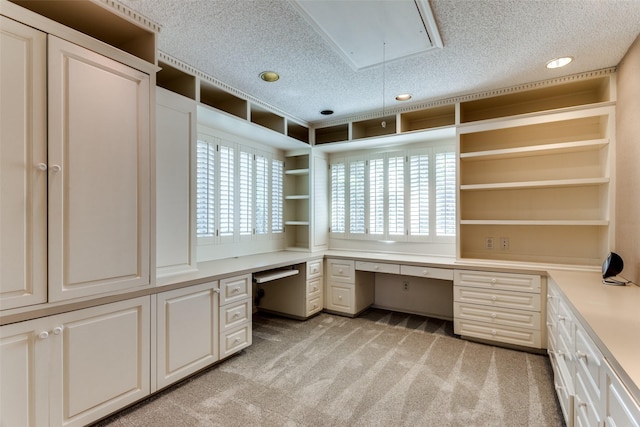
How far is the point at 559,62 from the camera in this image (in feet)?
8.18

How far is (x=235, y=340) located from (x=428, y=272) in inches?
81.9

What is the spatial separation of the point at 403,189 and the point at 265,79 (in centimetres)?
214

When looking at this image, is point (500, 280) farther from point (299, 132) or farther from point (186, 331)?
point (299, 132)

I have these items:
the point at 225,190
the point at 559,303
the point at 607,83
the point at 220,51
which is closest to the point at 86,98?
the point at 220,51

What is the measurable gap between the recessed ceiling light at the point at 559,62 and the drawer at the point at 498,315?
217 cm

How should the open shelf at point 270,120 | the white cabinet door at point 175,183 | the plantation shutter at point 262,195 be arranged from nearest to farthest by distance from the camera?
the white cabinet door at point 175,183 < the open shelf at point 270,120 < the plantation shutter at point 262,195

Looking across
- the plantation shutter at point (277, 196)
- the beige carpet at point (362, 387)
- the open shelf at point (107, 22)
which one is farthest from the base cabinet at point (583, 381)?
the plantation shutter at point (277, 196)

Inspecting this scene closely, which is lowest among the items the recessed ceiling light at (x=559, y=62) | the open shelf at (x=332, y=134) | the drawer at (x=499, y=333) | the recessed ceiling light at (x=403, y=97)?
the drawer at (x=499, y=333)

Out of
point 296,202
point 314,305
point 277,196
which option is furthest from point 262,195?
point 314,305

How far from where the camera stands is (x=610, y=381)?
109 cm

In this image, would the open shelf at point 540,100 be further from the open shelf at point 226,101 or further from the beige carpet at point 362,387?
the beige carpet at point 362,387

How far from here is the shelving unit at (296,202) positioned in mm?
4445

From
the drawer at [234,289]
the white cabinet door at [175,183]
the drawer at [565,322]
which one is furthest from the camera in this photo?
the drawer at [234,289]

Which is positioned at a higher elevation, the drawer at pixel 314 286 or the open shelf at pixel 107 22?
the open shelf at pixel 107 22
